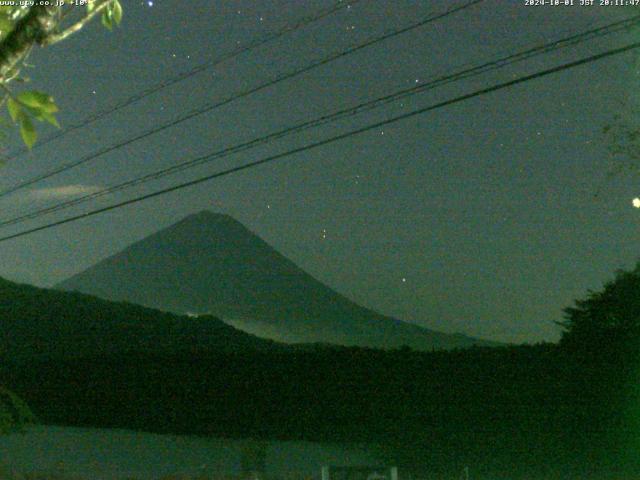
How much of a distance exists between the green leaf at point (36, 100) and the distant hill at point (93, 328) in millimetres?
28206

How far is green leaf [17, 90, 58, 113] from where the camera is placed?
293cm

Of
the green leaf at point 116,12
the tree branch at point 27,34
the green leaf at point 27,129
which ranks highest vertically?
the green leaf at point 116,12

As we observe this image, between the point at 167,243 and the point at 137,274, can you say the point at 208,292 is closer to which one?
the point at 137,274

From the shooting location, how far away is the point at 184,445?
21.4 m

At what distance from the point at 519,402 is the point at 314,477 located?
407 centimetres

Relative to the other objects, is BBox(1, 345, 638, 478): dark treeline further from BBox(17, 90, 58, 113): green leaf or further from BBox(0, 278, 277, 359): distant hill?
BBox(17, 90, 58, 113): green leaf

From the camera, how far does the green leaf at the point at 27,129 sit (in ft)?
9.73

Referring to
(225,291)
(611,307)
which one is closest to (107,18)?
(611,307)

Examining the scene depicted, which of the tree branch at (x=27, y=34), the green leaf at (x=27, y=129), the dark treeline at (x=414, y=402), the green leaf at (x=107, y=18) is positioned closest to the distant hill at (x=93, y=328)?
the dark treeline at (x=414, y=402)

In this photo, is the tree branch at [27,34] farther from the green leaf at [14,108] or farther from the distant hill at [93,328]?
the distant hill at [93,328]

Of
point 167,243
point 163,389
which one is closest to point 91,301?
point 163,389

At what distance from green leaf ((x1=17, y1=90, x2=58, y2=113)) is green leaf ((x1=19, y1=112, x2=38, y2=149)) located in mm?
44

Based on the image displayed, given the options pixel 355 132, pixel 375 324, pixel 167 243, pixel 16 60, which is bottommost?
pixel 16 60

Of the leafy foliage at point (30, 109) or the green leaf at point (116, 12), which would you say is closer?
the leafy foliage at point (30, 109)
